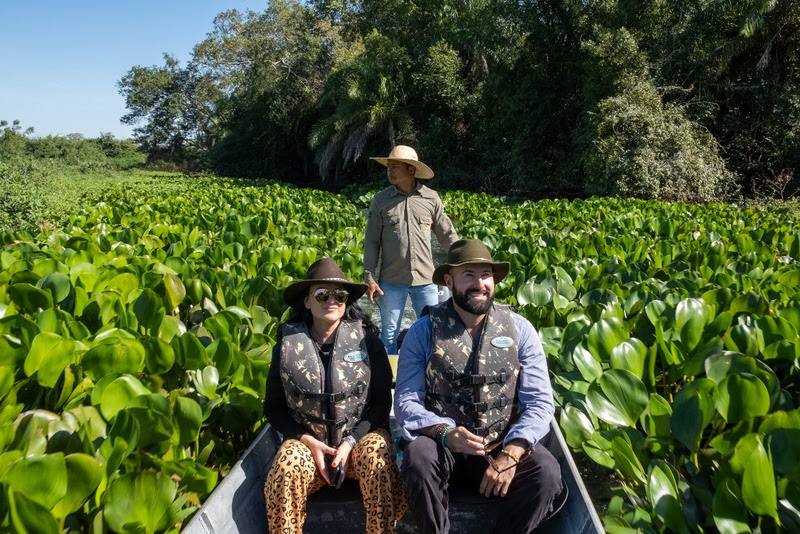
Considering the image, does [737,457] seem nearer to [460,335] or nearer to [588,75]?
[460,335]

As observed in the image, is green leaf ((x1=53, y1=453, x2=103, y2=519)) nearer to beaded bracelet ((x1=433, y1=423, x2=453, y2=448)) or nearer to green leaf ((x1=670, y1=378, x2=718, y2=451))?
beaded bracelet ((x1=433, y1=423, x2=453, y2=448))

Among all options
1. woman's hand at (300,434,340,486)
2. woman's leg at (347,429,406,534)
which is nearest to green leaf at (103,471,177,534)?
woman's hand at (300,434,340,486)

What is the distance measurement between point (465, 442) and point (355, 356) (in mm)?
570

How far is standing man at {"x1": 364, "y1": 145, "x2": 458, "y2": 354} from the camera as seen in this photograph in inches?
154

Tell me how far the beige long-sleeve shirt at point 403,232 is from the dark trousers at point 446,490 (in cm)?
170

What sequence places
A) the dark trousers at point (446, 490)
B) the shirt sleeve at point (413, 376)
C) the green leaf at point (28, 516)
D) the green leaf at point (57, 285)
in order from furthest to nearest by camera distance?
the green leaf at point (57, 285) → the shirt sleeve at point (413, 376) → the dark trousers at point (446, 490) → the green leaf at point (28, 516)

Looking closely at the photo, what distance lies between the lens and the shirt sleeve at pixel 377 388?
8.64 feet

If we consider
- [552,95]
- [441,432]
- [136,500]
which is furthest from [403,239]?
[552,95]

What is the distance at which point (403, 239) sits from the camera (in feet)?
12.9

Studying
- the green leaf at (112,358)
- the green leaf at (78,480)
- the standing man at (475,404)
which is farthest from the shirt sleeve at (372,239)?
the green leaf at (78,480)

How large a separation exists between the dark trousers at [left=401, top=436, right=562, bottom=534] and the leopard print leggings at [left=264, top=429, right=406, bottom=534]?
3.8 inches

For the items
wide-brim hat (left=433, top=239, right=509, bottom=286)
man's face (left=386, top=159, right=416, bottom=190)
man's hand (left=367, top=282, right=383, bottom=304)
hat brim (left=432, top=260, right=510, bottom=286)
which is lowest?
man's hand (left=367, top=282, right=383, bottom=304)

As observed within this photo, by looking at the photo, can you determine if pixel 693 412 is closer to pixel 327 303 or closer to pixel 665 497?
pixel 665 497

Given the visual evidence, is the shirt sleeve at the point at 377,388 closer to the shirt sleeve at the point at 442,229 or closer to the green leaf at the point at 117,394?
the green leaf at the point at 117,394
